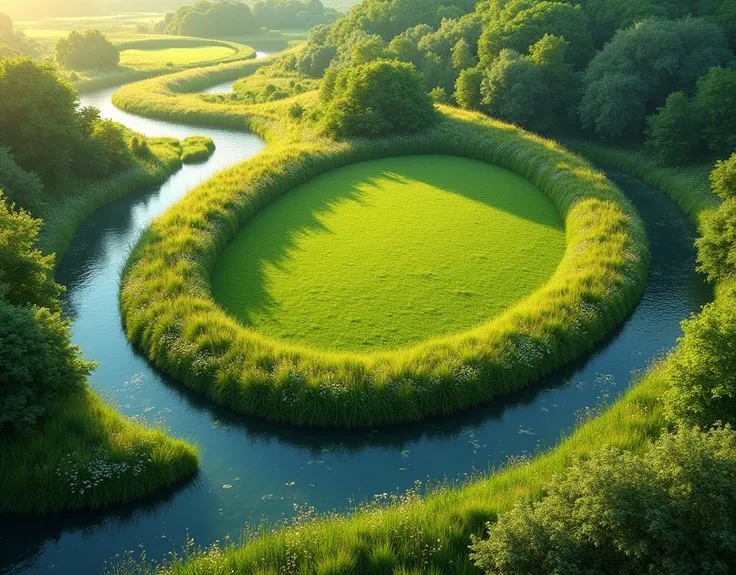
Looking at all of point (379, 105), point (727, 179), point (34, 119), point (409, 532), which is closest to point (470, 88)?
point (379, 105)

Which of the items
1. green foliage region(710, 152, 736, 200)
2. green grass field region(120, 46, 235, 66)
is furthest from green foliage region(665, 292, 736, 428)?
green grass field region(120, 46, 235, 66)

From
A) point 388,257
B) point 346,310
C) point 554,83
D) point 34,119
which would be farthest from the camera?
point 554,83

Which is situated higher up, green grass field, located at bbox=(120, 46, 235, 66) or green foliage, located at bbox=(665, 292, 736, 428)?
green grass field, located at bbox=(120, 46, 235, 66)

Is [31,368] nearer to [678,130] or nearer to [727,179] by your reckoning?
[727,179]

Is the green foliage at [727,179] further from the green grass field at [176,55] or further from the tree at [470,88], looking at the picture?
the green grass field at [176,55]

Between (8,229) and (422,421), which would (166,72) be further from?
(422,421)

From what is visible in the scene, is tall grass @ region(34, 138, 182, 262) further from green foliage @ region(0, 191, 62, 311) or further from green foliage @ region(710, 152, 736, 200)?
green foliage @ region(710, 152, 736, 200)
